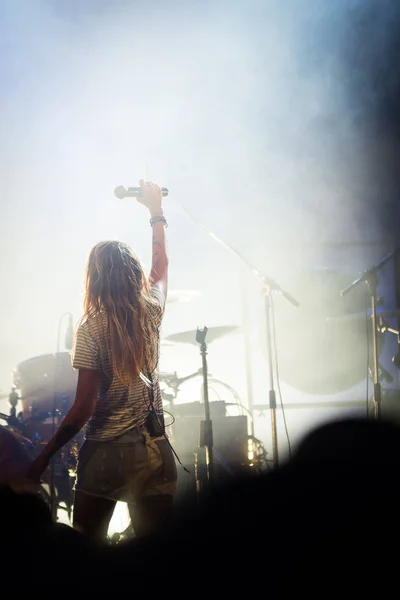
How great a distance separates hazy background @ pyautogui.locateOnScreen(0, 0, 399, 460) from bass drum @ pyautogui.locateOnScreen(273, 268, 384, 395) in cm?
2

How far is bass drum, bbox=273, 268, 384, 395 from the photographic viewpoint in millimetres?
5902

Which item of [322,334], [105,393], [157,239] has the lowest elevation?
[105,393]

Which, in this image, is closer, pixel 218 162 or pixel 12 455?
pixel 12 455

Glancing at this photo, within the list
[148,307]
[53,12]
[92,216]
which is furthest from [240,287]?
[148,307]

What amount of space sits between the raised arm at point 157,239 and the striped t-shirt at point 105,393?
45cm

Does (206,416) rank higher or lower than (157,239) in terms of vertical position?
lower

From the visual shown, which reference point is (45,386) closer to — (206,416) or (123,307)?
(206,416)

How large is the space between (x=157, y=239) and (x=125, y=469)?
1.11 meters

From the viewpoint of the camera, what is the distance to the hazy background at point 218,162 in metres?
5.78

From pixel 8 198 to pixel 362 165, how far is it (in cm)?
417

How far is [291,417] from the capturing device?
596 centimetres

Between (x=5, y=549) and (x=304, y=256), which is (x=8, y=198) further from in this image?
(x=5, y=549)

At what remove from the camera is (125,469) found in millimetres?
1878

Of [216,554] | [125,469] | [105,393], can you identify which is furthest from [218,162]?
[216,554]
